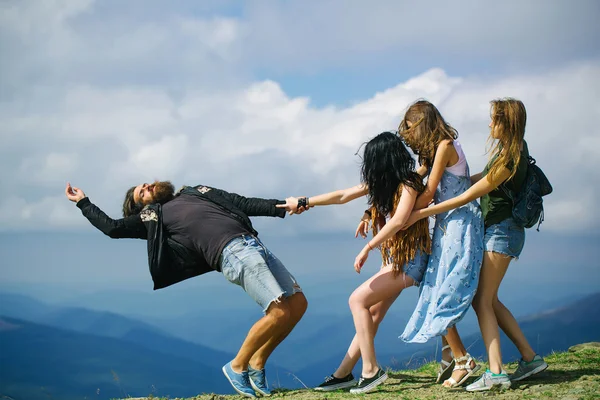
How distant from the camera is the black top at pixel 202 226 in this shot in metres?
6.52

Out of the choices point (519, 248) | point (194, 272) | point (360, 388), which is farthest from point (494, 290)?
point (194, 272)

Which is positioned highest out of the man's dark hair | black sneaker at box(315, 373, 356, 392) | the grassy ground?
the man's dark hair

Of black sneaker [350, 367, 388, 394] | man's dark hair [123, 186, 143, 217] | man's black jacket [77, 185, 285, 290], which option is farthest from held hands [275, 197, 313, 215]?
black sneaker [350, 367, 388, 394]

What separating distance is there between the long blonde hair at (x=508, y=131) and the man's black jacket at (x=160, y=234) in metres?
2.42

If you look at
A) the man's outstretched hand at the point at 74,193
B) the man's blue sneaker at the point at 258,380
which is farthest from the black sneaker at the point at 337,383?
the man's outstretched hand at the point at 74,193

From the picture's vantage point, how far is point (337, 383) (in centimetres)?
666

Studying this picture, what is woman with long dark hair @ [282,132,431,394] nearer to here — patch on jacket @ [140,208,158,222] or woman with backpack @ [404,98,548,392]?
woman with backpack @ [404,98,548,392]

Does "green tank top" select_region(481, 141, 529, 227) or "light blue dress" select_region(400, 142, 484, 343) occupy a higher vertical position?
"green tank top" select_region(481, 141, 529, 227)

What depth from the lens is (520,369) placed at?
6.55 m

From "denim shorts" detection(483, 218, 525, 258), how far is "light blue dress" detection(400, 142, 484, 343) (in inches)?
3.6

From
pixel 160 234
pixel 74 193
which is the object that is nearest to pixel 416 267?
pixel 160 234

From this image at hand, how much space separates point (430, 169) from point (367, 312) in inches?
55.4

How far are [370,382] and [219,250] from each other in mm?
1828

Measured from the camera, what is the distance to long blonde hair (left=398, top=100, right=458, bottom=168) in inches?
240
